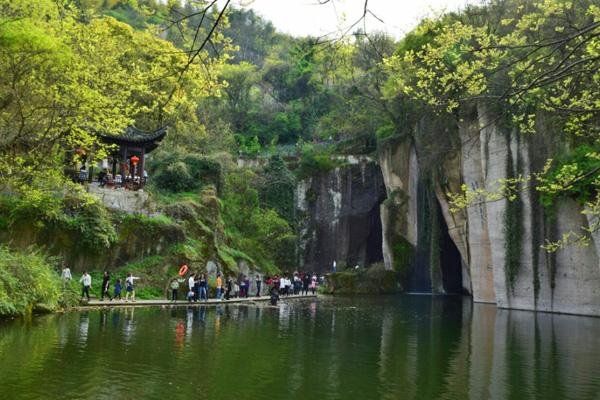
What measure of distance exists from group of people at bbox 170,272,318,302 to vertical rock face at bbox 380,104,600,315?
9.46 m

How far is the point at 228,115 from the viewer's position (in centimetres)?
5759

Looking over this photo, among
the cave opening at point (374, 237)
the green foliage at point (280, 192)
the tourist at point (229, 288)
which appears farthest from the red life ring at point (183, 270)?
the cave opening at point (374, 237)

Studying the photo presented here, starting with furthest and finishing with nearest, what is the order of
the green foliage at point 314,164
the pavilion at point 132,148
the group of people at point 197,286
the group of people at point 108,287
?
the green foliage at point 314,164
the pavilion at point 132,148
the group of people at point 197,286
the group of people at point 108,287

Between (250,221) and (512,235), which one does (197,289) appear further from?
(512,235)

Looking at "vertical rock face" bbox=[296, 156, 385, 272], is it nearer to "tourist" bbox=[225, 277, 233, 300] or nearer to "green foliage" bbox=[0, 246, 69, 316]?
"tourist" bbox=[225, 277, 233, 300]

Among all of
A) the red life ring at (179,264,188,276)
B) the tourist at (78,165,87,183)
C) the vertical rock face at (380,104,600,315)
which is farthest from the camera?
the tourist at (78,165,87,183)

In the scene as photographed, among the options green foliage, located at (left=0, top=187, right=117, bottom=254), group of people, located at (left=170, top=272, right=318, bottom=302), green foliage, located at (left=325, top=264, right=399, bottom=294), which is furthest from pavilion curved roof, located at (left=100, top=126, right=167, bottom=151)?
green foliage, located at (left=325, top=264, right=399, bottom=294)

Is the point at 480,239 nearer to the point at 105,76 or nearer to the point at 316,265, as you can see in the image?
the point at 316,265

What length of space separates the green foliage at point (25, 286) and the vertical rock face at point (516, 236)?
14.2m

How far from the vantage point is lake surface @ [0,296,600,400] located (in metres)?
9.25

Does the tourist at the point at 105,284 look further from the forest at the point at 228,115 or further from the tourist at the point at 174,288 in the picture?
the tourist at the point at 174,288

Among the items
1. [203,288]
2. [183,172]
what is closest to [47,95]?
[203,288]

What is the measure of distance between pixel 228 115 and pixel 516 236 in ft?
115

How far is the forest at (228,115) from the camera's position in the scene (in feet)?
26.5
